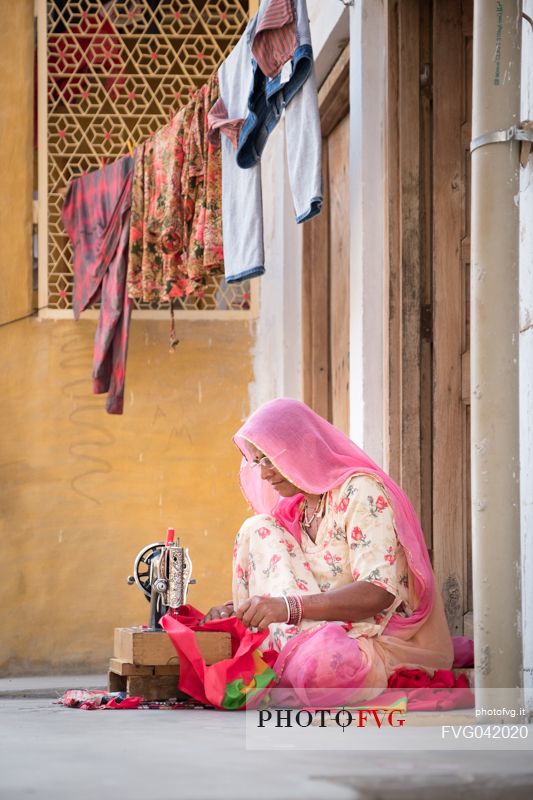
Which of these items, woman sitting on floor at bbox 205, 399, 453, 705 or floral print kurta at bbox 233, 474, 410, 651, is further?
floral print kurta at bbox 233, 474, 410, 651

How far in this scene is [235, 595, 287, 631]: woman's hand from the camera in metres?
3.65

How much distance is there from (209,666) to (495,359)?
1.29 metres

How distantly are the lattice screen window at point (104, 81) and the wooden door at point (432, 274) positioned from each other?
7.29 ft

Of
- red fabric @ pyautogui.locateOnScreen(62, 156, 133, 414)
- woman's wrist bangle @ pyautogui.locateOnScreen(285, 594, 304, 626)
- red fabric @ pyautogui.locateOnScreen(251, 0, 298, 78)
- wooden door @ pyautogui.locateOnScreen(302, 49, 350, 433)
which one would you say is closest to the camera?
woman's wrist bangle @ pyautogui.locateOnScreen(285, 594, 304, 626)

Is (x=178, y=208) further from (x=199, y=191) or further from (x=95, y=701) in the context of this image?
(x=95, y=701)

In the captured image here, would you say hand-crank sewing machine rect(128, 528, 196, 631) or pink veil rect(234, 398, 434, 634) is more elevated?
pink veil rect(234, 398, 434, 634)

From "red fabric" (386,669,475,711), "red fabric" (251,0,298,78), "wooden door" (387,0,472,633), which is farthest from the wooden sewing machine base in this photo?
"red fabric" (251,0,298,78)

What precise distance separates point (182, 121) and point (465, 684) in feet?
9.35

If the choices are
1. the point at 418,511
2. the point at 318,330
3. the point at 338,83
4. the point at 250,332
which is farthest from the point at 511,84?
the point at 250,332

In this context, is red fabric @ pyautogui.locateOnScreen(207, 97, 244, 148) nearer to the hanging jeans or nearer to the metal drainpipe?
the hanging jeans

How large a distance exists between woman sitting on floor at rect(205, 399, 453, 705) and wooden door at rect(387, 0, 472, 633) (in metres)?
0.69

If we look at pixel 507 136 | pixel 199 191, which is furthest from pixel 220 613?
pixel 199 191

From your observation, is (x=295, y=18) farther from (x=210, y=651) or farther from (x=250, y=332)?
(x=250, y=332)

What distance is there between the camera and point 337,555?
3.94 metres
